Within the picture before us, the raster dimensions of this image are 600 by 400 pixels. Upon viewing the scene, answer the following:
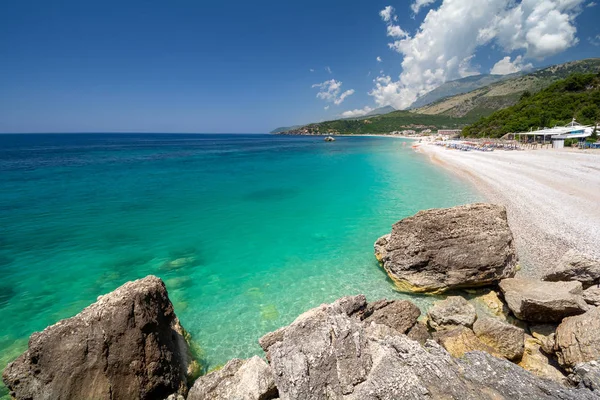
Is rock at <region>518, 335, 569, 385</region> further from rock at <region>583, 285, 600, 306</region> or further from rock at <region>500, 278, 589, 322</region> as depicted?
rock at <region>583, 285, 600, 306</region>

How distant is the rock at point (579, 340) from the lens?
5.54m

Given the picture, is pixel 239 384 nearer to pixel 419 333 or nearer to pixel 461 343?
pixel 419 333

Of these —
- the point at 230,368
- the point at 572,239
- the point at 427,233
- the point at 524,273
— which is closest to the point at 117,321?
the point at 230,368

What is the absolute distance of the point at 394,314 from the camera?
7723mm

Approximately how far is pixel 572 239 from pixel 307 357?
14001 millimetres

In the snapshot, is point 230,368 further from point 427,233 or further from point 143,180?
point 143,180

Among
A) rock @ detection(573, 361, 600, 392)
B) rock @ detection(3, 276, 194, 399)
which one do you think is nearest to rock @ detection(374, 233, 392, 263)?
rock @ detection(573, 361, 600, 392)

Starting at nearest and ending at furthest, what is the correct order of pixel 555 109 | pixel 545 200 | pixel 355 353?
pixel 355 353
pixel 545 200
pixel 555 109

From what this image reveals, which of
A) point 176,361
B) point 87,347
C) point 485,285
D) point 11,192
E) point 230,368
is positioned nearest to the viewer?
point 87,347

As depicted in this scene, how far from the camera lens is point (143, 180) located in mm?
35438

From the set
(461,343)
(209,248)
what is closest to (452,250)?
(461,343)

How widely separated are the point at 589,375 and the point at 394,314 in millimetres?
3886

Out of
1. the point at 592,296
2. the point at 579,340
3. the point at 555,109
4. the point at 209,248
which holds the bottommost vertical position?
the point at 209,248

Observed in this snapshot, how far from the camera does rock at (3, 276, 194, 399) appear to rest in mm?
5492
